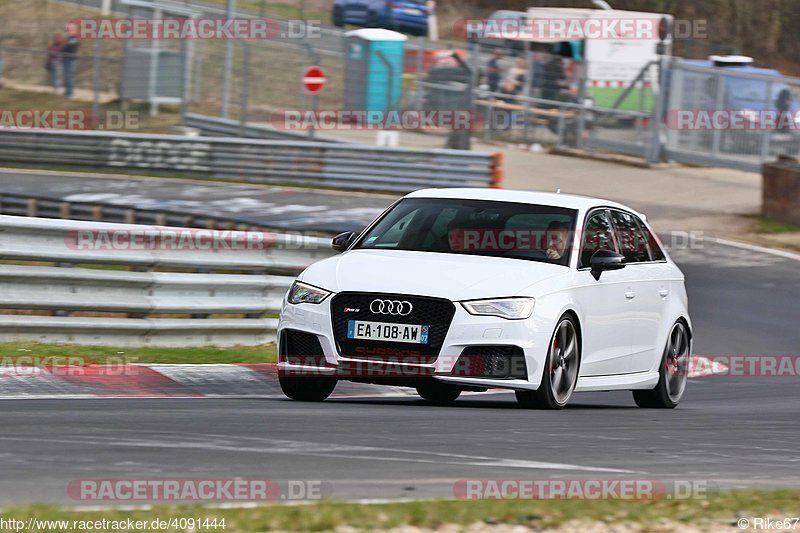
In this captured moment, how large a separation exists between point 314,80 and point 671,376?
71.7ft

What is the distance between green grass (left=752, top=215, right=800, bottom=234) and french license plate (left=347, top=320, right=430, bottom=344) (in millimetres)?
17139

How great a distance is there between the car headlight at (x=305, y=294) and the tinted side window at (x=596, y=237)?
69.2 inches

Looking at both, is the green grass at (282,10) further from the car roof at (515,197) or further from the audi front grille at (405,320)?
the audi front grille at (405,320)

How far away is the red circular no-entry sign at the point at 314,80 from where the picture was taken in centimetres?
3231

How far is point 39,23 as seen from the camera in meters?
48.5

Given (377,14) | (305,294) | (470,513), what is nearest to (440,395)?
(305,294)

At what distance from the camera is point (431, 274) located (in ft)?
29.8

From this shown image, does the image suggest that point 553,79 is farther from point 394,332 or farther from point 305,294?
→ point 394,332

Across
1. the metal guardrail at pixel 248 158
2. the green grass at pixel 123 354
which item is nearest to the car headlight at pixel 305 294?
the green grass at pixel 123 354

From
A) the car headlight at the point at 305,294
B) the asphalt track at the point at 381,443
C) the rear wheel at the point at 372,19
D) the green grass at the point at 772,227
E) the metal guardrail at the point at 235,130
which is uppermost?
the rear wheel at the point at 372,19

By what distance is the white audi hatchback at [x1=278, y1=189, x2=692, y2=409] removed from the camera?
29.2 ft

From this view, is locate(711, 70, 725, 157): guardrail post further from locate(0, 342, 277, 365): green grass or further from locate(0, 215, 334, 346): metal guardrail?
locate(0, 342, 277, 365): green grass

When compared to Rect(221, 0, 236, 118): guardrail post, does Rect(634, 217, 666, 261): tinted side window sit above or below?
below

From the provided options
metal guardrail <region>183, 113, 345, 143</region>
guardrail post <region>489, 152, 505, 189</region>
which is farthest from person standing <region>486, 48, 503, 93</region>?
guardrail post <region>489, 152, 505, 189</region>
